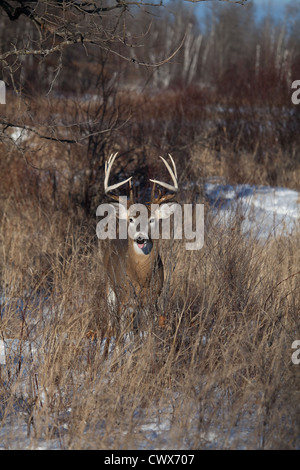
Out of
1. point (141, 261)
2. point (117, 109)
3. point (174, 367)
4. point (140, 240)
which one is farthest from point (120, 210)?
point (117, 109)

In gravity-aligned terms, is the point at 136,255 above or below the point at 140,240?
below

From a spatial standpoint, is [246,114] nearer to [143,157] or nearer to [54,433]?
[143,157]

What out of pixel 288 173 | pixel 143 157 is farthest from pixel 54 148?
pixel 288 173

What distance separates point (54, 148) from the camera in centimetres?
801

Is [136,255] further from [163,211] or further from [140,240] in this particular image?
[163,211]

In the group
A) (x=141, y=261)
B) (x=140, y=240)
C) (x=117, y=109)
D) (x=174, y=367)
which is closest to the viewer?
(x=174, y=367)

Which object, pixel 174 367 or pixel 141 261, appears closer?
pixel 174 367

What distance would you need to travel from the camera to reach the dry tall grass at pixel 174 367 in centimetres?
295

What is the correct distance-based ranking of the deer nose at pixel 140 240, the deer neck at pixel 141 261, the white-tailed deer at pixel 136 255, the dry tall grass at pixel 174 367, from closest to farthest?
the dry tall grass at pixel 174 367 → the white-tailed deer at pixel 136 255 → the deer nose at pixel 140 240 → the deer neck at pixel 141 261

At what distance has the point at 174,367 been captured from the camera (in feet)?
11.4

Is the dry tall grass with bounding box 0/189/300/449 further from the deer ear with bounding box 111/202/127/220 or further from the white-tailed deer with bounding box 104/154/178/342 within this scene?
the deer ear with bounding box 111/202/127/220

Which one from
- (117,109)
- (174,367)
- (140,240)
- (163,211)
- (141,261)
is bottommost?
(174,367)

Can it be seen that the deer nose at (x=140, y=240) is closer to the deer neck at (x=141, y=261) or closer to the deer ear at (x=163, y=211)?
the deer neck at (x=141, y=261)

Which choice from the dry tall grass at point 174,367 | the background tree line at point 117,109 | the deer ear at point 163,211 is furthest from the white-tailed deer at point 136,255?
the background tree line at point 117,109
